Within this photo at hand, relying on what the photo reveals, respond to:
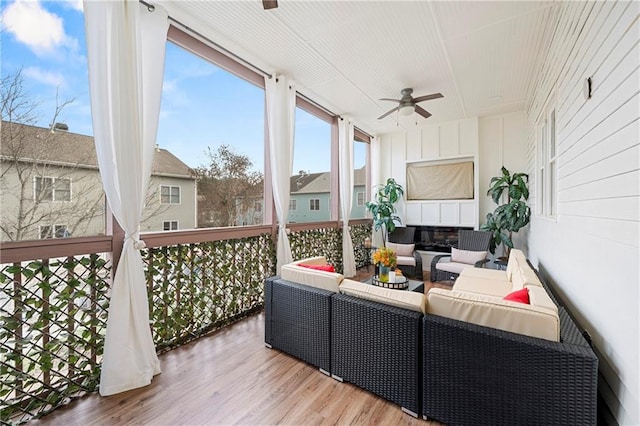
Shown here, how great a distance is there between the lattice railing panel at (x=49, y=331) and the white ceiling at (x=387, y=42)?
8.08 feet

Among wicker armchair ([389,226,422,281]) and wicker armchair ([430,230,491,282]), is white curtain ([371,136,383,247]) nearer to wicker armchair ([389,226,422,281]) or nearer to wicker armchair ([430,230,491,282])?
wicker armchair ([389,226,422,281])

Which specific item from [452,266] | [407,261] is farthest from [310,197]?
[452,266]

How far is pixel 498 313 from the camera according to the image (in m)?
1.60

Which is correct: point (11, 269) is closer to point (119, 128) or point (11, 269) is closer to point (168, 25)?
point (119, 128)

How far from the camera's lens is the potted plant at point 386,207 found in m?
5.95

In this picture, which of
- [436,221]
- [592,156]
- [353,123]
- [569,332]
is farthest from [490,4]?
[436,221]

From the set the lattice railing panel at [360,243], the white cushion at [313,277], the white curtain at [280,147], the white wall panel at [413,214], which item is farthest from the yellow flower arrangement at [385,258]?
the white wall panel at [413,214]

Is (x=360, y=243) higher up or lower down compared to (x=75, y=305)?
lower down

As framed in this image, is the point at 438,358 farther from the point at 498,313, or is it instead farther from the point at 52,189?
the point at 52,189

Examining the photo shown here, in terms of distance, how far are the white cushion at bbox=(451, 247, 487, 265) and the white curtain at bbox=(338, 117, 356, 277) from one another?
1.91 m

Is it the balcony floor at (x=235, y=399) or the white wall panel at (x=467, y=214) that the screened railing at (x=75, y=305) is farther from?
the white wall panel at (x=467, y=214)

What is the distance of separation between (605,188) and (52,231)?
11.7ft

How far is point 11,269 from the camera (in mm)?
1736

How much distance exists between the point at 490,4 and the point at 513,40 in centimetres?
78
